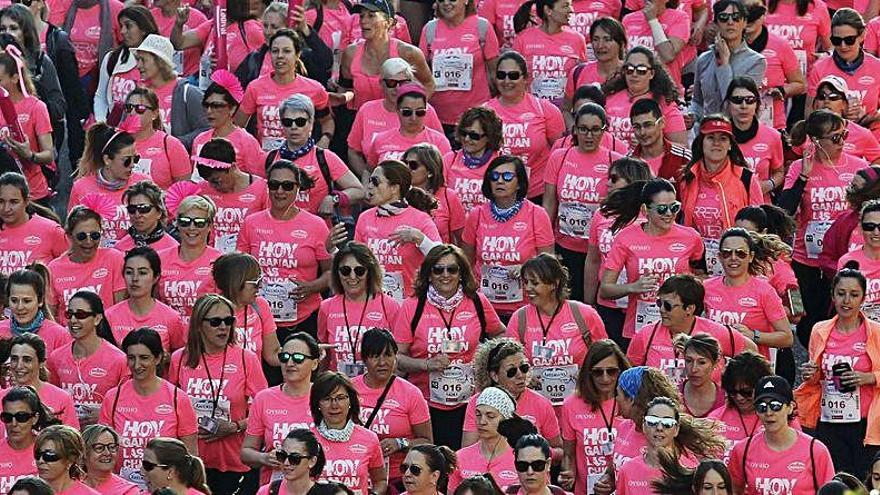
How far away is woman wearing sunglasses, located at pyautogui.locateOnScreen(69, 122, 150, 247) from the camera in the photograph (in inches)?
598

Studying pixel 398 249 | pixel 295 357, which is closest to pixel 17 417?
pixel 295 357

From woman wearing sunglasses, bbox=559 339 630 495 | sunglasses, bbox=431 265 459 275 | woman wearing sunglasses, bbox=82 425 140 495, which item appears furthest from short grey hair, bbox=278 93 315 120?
woman wearing sunglasses, bbox=82 425 140 495

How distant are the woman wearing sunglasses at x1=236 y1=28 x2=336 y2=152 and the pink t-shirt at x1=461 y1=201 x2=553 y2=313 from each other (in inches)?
84.5

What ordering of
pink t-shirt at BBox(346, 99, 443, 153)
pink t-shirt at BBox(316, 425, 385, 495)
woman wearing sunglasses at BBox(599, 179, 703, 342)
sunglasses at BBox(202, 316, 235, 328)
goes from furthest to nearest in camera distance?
pink t-shirt at BBox(346, 99, 443, 153)
woman wearing sunglasses at BBox(599, 179, 703, 342)
sunglasses at BBox(202, 316, 235, 328)
pink t-shirt at BBox(316, 425, 385, 495)

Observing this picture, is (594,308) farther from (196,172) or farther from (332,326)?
(196,172)

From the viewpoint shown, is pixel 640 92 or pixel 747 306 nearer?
pixel 747 306

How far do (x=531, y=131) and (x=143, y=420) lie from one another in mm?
3928

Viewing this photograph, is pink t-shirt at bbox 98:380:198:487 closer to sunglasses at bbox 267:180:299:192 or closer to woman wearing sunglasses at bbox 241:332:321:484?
woman wearing sunglasses at bbox 241:332:321:484

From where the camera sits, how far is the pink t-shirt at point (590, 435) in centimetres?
1311

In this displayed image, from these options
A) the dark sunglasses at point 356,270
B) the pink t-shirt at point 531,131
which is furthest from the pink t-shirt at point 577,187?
the dark sunglasses at point 356,270

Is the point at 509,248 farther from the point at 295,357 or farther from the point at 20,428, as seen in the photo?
the point at 20,428

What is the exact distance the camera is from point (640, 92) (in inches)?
635

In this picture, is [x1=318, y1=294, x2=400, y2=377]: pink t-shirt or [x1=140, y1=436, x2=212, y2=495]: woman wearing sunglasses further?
[x1=318, y1=294, x2=400, y2=377]: pink t-shirt

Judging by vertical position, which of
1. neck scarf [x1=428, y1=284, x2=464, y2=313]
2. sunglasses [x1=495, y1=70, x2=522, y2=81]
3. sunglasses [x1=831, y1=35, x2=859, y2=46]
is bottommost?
neck scarf [x1=428, y1=284, x2=464, y2=313]
